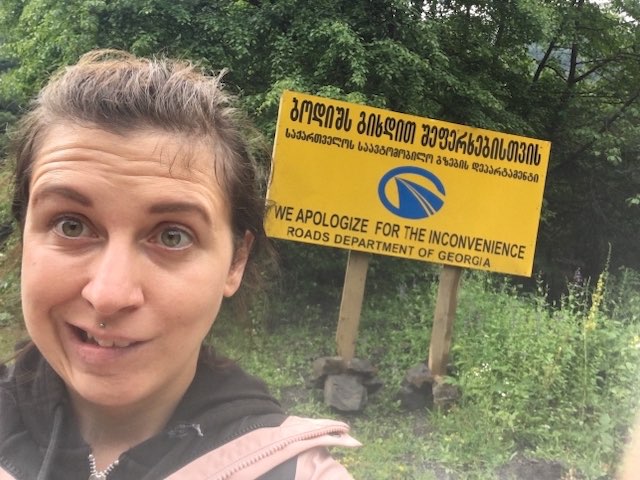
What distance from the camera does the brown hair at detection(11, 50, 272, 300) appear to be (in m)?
1.07

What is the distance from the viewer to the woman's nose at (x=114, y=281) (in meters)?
0.96

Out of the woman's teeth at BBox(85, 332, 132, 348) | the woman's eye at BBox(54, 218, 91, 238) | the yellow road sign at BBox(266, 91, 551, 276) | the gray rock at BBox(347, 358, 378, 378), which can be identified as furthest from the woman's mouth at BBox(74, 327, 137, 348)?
the gray rock at BBox(347, 358, 378, 378)

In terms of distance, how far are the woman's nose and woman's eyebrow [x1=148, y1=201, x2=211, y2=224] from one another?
71mm

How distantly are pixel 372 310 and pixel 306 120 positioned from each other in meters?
1.61

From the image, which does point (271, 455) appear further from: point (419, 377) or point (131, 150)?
point (419, 377)

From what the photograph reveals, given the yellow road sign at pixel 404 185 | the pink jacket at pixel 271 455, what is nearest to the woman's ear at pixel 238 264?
the pink jacket at pixel 271 455

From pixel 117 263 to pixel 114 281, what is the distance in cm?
3

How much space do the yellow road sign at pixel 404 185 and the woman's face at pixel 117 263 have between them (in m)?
2.20

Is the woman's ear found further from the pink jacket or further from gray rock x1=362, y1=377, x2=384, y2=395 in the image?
gray rock x1=362, y1=377, x2=384, y2=395

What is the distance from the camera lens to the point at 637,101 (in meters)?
5.06

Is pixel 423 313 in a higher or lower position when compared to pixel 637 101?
lower

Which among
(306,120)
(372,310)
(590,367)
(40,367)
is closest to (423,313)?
(372,310)

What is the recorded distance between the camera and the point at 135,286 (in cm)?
99

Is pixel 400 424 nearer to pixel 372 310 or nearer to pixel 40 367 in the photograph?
pixel 372 310
